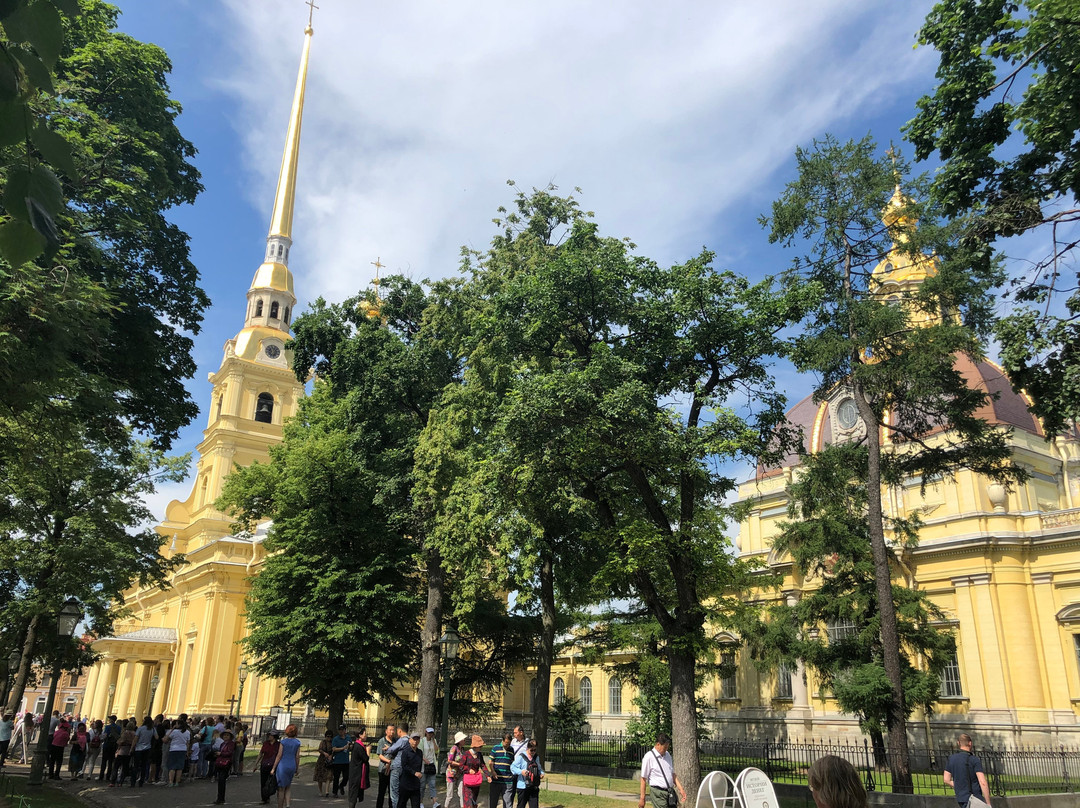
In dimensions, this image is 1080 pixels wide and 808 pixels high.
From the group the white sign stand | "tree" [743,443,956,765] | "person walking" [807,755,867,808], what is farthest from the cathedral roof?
"person walking" [807,755,867,808]

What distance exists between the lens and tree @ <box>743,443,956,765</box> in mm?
27453

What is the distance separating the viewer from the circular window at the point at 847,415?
140 ft

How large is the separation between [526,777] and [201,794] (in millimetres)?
10246

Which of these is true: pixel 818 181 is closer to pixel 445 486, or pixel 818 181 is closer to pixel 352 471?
pixel 445 486

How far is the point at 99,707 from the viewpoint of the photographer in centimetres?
5812

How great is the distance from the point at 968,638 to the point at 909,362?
68.7 ft

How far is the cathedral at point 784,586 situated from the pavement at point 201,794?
27.2 ft

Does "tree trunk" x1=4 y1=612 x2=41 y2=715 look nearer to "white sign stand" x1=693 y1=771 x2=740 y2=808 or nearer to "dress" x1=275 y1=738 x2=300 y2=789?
"dress" x1=275 y1=738 x2=300 y2=789

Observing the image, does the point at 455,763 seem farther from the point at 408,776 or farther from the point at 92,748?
the point at 92,748

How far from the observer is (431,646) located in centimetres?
2469

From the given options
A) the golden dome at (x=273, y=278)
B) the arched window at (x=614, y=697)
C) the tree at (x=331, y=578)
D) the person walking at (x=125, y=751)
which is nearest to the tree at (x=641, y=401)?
the tree at (x=331, y=578)

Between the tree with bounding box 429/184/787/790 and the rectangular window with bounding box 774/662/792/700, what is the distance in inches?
964

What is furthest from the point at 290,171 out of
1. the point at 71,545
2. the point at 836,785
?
the point at 836,785

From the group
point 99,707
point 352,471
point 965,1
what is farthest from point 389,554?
point 99,707
